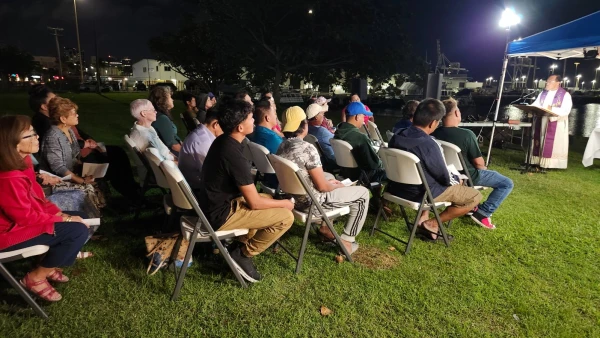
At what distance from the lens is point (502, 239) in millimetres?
4000

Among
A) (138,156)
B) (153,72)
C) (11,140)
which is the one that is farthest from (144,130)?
(153,72)

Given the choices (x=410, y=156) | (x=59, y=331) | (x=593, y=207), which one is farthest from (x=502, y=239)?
(x=59, y=331)

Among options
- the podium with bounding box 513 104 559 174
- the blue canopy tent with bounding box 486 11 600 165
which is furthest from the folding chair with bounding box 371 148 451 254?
the podium with bounding box 513 104 559 174

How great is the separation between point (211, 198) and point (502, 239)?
10.4 feet

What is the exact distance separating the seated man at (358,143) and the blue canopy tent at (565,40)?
13.3ft

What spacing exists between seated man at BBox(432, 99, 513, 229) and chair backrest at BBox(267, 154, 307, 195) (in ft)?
6.75

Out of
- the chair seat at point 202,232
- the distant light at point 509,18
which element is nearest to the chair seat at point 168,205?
the chair seat at point 202,232

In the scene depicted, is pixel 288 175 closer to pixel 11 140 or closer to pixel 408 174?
pixel 408 174

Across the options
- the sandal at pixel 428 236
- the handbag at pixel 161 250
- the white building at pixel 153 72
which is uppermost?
the white building at pixel 153 72

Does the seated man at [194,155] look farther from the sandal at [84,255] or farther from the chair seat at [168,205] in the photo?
the sandal at [84,255]

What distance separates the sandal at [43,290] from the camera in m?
2.61

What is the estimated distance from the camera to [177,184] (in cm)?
256

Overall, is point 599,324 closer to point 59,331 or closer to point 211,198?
point 211,198

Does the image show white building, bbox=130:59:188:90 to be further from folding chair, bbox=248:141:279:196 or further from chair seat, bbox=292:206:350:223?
chair seat, bbox=292:206:350:223
